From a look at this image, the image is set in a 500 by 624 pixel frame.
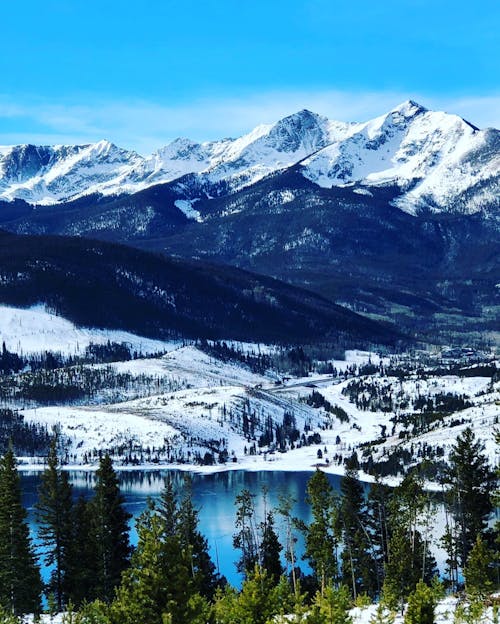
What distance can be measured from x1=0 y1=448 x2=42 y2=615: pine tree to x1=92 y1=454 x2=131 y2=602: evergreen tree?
6448 millimetres

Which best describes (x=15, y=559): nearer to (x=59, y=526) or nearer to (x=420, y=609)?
(x=59, y=526)

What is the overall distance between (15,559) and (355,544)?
4064 centimetres

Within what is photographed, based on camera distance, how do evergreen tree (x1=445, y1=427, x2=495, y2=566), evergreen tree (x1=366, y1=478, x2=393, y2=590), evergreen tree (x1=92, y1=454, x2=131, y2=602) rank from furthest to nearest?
evergreen tree (x1=366, y1=478, x2=393, y2=590)
evergreen tree (x1=445, y1=427, x2=495, y2=566)
evergreen tree (x1=92, y1=454, x2=131, y2=602)

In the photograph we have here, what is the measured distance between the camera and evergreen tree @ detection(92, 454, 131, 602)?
81.9 metres

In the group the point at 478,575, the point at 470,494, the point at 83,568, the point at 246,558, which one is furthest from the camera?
the point at 246,558

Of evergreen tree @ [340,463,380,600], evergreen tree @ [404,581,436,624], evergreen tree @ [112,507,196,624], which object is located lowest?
evergreen tree @ [340,463,380,600]

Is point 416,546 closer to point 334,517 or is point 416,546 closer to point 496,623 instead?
point 334,517

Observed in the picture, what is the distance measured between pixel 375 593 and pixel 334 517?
12.2 meters

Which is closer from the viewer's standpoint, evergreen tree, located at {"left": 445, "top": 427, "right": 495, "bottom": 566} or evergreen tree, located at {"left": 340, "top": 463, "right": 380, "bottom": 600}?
evergreen tree, located at {"left": 445, "top": 427, "right": 495, "bottom": 566}

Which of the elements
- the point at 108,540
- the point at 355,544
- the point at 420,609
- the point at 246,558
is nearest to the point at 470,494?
the point at 355,544

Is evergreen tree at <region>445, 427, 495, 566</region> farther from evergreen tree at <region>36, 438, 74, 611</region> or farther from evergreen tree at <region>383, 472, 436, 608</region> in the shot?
evergreen tree at <region>36, 438, 74, 611</region>

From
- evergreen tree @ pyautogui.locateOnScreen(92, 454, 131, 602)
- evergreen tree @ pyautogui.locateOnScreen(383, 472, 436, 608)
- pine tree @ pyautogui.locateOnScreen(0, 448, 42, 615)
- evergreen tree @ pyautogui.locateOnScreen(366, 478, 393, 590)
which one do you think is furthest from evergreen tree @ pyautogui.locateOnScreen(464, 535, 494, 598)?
pine tree @ pyautogui.locateOnScreen(0, 448, 42, 615)

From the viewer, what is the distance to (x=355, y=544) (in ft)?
328

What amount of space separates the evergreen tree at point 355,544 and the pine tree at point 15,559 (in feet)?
120
